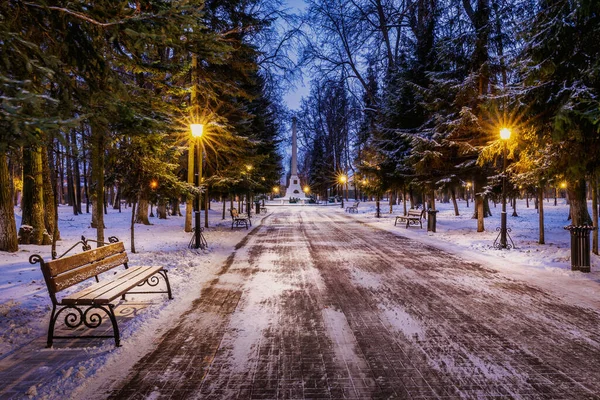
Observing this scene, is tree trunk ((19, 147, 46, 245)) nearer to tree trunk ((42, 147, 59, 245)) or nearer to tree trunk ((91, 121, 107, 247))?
tree trunk ((42, 147, 59, 245))

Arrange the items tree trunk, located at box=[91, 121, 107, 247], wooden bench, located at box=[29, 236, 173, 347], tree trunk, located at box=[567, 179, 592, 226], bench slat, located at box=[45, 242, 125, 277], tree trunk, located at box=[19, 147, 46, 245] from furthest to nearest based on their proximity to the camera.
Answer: tree trunk, located at box=[567, 179, 592, 226]
tree trunk, located at box=[19, 147, 46, 245]
tree trunk, located at box=[91, 121, 107, 247]
bench slat, located at box=[45, 242, 125, 277]
wooden bench, located at box=[29, 236, 173, 347]

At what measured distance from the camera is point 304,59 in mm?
25562

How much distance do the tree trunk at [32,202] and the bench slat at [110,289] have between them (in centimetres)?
687

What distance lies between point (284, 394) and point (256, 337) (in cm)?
131

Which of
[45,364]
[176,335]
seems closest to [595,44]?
[176,335]

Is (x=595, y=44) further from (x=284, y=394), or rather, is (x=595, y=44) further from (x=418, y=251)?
(x=284, y=394)

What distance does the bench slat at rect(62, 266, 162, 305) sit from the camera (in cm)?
428

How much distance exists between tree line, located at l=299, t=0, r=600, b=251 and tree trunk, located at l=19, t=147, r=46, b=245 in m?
13.3

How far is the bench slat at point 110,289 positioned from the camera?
4281 millimetres

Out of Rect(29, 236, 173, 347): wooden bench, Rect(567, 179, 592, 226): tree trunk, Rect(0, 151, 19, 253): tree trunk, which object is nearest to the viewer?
Rect(29, 236, 173, 347): wooden bench

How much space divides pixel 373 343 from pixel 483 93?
1503 centimetres

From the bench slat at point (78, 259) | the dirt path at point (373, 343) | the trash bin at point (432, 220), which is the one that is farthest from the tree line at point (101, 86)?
the trash bin at point (432, 220)

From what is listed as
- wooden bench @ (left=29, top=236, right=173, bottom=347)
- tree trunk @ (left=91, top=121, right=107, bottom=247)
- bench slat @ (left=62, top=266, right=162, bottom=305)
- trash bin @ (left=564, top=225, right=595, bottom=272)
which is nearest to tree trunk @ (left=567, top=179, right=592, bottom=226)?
trash bin @ (left=564, top=225, right=595, bottom=272)

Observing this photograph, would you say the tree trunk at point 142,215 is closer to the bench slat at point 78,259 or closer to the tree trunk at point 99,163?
the tree trunk at point 99,163
